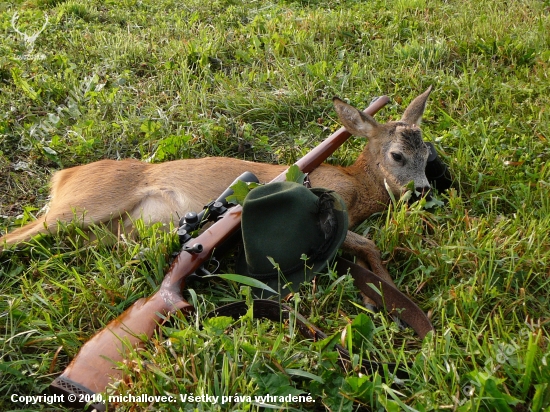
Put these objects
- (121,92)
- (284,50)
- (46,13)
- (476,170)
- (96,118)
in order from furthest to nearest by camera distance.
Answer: (46,13), (284,50), (121,92), (96,118), (476,170)

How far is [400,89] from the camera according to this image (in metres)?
5.84

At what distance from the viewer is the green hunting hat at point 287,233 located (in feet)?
11.1

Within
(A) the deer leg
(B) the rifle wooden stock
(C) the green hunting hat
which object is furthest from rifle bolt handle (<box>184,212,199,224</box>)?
(A) the deer leg

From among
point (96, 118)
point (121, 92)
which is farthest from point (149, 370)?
point (121, 92)

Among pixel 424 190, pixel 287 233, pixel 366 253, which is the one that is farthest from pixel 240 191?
pixel 424 190

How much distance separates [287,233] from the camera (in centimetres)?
341

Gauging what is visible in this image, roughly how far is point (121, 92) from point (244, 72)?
1349mm

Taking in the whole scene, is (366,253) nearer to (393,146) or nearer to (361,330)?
(361,330)

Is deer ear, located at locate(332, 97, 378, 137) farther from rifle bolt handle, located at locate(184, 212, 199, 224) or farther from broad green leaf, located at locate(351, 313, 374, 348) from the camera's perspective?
broad green leaf, located at locate(351, 313, 374, 348)

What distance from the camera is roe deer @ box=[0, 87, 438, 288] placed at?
4074 millimetres

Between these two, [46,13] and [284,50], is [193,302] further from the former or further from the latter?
[46,13]

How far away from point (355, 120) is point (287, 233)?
1891 millimetres

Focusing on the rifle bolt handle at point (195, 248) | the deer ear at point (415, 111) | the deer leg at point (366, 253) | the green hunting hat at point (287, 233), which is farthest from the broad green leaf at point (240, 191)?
the deer ear at point (415, 111)

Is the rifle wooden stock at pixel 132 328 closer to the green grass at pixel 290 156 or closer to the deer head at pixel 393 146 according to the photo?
the green grass at pixel 290 156
